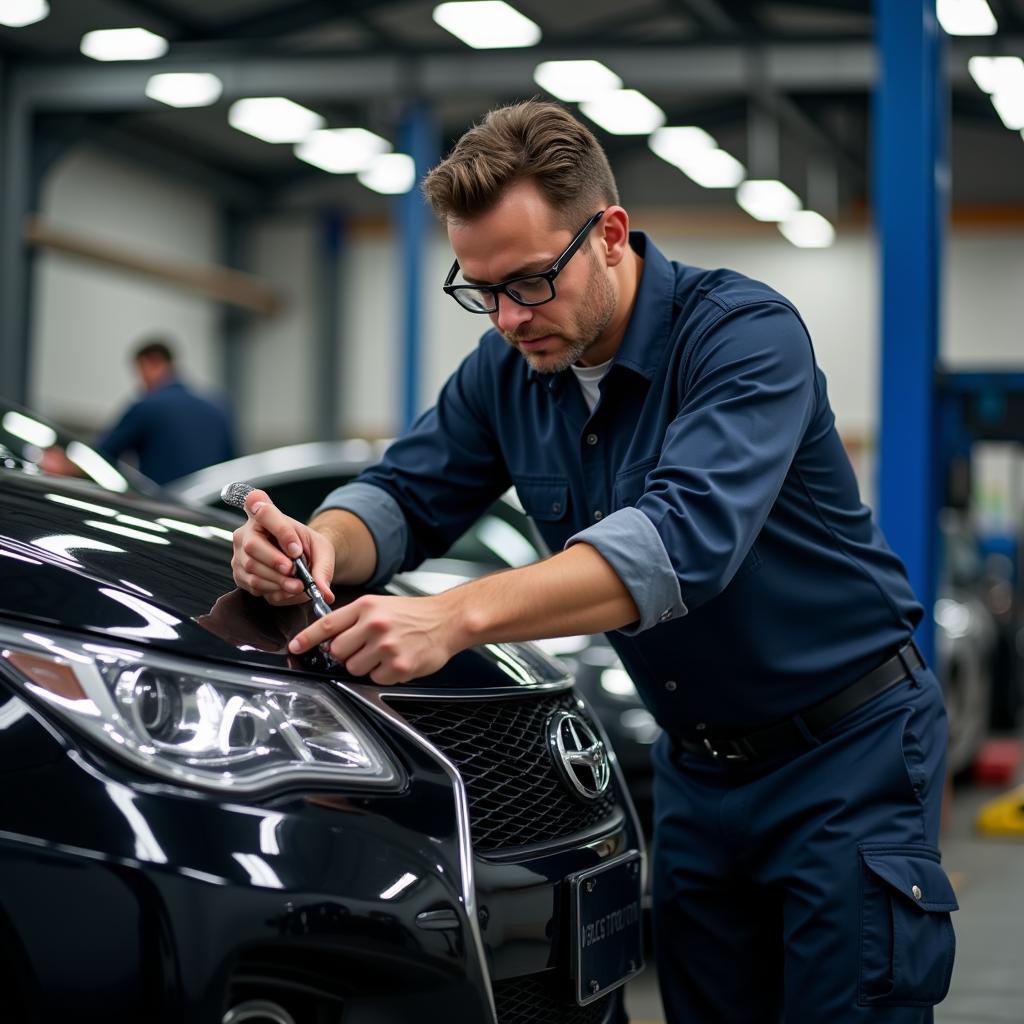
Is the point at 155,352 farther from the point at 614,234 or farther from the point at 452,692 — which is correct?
the point at 452,692

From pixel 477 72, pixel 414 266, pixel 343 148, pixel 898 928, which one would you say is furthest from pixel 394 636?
pixel 343 148

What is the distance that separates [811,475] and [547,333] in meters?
0.37

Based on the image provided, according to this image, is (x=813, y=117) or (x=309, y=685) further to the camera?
(x=813, y=117)

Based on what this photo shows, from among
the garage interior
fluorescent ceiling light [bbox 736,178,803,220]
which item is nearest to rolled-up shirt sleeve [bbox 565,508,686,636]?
the garage interior

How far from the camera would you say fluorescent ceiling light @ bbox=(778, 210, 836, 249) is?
14727mm

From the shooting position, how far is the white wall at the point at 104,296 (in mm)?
14750

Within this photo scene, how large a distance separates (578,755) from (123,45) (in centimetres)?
1014

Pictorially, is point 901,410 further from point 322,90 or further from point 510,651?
point 322,90

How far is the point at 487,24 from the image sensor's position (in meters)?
10.2

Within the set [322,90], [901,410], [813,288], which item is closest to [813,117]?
[813,288]

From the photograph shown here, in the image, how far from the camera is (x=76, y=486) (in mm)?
2195

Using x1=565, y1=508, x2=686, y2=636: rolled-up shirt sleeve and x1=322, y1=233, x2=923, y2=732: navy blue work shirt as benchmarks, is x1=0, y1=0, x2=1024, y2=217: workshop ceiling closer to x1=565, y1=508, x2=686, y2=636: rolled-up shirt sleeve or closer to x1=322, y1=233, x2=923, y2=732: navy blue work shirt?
x1=322, y1=233, x2=923, y2=732: navy blue work shirt

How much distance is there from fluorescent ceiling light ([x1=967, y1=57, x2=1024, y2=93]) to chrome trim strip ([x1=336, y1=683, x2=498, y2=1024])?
945cm

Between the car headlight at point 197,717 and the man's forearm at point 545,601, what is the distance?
18 centimetres
